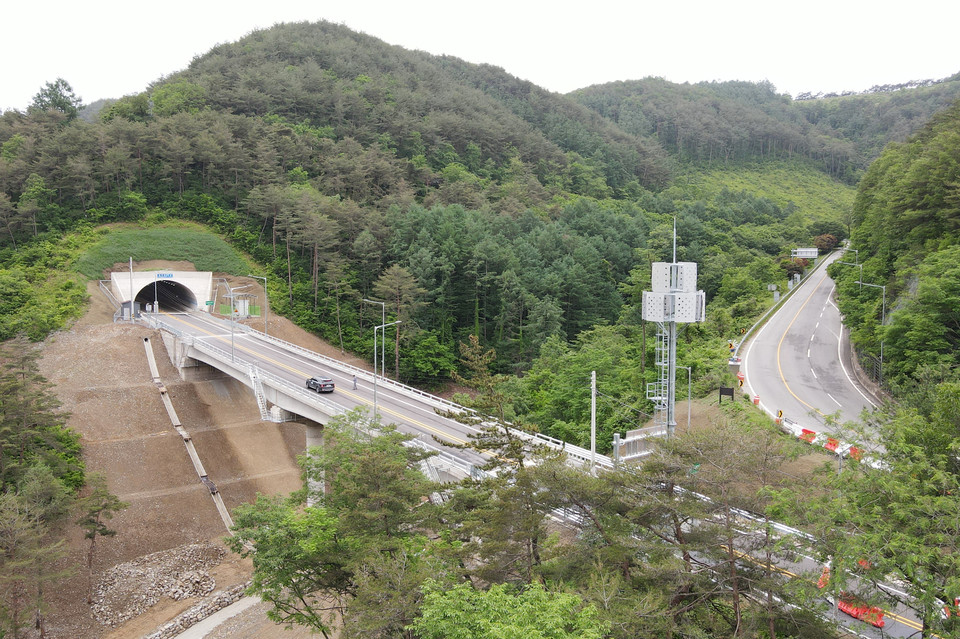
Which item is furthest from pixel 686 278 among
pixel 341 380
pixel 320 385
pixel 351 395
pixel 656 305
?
pixel 341 380

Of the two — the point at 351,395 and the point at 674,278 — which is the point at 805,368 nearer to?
the point at 674,278

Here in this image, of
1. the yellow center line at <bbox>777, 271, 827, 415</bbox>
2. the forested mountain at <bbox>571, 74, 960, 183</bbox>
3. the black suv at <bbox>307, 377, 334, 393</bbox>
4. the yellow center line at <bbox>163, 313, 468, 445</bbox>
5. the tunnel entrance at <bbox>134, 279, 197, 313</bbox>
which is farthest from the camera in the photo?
the forested mountain at <bbox>571, 74, 960, 183</bbox>

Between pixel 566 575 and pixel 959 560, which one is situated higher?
pixel 959 560

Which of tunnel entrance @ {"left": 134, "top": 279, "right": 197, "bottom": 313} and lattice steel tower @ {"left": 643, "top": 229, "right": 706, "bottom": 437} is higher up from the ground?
lattice steel tower @ {"left": 643, "top": 229, "right": 706, "bottom": 437}

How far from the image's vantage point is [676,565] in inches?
506

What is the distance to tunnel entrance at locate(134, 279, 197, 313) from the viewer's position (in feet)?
199

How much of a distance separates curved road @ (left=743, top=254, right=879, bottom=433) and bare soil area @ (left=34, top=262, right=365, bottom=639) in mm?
24796

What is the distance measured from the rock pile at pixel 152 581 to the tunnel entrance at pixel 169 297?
32.8 m

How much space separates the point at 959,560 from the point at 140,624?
1223 inches

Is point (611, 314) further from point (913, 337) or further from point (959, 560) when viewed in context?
point (959, 560)

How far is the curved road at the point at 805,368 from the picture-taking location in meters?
29.0

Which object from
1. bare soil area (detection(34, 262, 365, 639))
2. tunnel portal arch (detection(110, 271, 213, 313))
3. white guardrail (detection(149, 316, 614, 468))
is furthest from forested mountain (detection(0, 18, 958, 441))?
bare soil area (detection(34, 262, 365, 639))

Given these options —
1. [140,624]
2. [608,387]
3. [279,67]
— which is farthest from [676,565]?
[279,67]

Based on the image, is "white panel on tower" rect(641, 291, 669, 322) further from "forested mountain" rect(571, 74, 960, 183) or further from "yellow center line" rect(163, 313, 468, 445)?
"forested mountain" rect(571, 74, 960, 183)
